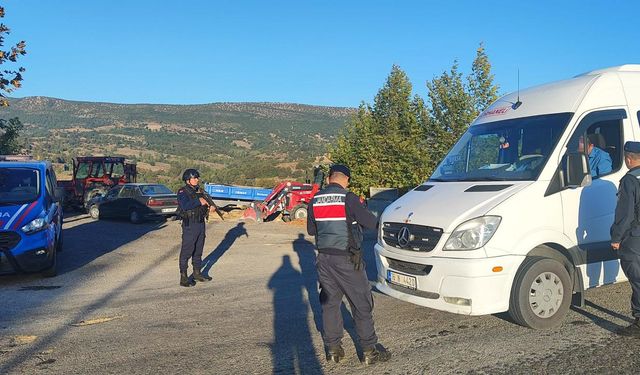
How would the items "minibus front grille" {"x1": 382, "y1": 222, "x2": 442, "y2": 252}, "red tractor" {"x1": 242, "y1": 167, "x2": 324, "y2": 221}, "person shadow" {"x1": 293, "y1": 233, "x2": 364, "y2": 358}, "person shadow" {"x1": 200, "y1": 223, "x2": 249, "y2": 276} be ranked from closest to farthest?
1. "minibus front grille" {"x1": 382, "y1": 222, "x2": 442, "y2": 252}
2. "person shadow" {"x1": 293, "y1": 233, "x2": 364, "y2": 358}
3. "person shadow" {"x1": 200, "y1": 223, "x2": 249, "y2": 276}
4. "red tractor" {"x1": 242, "y1": 167, "x2": 324, "y2": 221}

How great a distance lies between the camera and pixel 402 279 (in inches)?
229

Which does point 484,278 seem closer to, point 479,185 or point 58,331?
point 479,185

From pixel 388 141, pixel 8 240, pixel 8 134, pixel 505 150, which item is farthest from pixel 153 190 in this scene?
pixel 505 150

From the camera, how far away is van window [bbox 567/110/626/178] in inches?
237

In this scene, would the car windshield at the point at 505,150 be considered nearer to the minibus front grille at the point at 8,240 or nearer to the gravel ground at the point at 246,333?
the gravel ground at the point at 246,333

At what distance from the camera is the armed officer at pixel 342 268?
484 cm

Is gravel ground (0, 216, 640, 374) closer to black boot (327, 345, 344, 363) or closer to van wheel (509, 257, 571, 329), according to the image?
black boot (327, 345, 344, 363)

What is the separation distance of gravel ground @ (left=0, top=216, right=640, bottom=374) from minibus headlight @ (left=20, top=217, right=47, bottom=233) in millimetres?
925

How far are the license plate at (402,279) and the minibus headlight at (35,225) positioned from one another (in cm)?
604

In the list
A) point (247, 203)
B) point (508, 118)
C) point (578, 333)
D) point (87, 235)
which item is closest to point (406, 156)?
point (247, 203)

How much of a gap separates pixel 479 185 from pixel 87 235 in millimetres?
13774

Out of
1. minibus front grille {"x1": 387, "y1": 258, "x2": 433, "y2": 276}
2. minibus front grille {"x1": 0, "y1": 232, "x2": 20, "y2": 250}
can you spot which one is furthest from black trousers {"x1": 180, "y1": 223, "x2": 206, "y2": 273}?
minibus front grille {"x1": 387, "y1": 258, "x2": 433, "y2": 276}

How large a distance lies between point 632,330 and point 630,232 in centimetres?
94

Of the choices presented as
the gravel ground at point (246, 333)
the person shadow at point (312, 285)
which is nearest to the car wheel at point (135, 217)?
the person shadow at point (312, 285)
